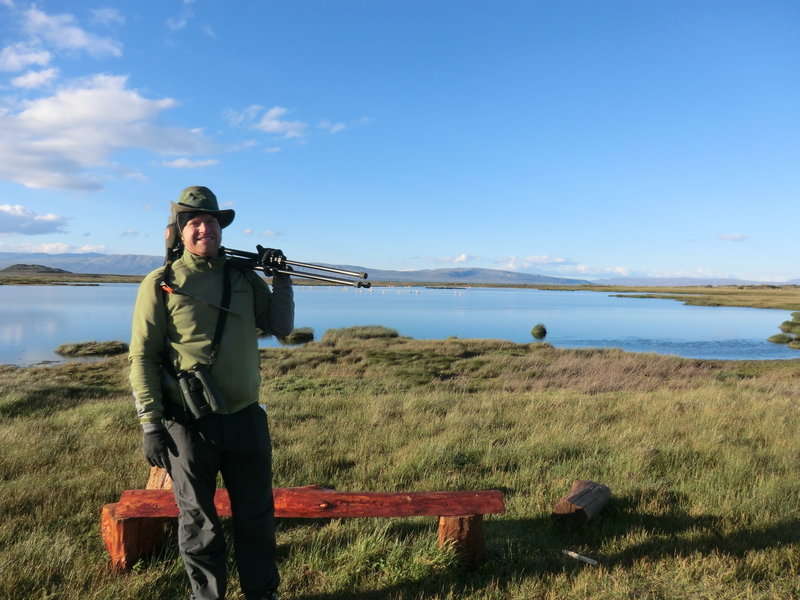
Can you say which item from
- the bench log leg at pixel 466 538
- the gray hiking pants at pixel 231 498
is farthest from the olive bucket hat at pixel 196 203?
the bench log leg at pixel 466 538

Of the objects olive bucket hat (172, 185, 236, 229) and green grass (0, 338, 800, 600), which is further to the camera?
green grass (0, 338, 800, 600)

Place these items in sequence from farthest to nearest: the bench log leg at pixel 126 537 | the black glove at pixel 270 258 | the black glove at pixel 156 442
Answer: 1. the bench log leg at pixel 126 537
2. the black glove at pixel 270 258
3. the black glove at pixel 156 442

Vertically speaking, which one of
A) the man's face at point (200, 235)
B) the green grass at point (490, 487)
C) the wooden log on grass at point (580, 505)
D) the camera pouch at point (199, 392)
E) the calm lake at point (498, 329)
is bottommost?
the calm lake at point (498, 329)

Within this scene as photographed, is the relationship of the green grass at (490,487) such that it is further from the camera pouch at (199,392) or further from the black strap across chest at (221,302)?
the black strap across chest at (221,302)

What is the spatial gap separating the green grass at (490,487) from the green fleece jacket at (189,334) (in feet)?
4.45

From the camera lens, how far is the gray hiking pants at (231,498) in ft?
9.41

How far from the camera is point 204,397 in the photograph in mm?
2801

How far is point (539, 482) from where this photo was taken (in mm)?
5148

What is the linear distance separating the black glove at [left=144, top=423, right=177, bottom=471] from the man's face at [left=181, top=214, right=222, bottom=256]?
99 centimetres

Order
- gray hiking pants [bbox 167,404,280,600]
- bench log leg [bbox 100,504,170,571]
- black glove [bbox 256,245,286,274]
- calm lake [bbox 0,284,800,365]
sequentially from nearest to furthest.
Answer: gray hiking pants [bbox 167,404,280,600]
black glove [bbox 256,245,286,274]
bench log leg [bbox 100,504,170,571]
calm lake [bbox 0,284,800,365]

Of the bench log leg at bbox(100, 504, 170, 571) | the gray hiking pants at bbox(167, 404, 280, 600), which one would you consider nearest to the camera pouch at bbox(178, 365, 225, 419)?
the gray hiking pants at bbox(167, 404, 280, 600)

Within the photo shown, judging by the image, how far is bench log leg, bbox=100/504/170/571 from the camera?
134 inches

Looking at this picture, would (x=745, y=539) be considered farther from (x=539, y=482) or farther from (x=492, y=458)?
(x=492, y=458)

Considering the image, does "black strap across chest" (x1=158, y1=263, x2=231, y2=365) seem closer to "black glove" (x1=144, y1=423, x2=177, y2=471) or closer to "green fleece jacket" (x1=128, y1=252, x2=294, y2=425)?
"green fleece jacket" (x1=128, y1=252, x2=294, y2=425)
